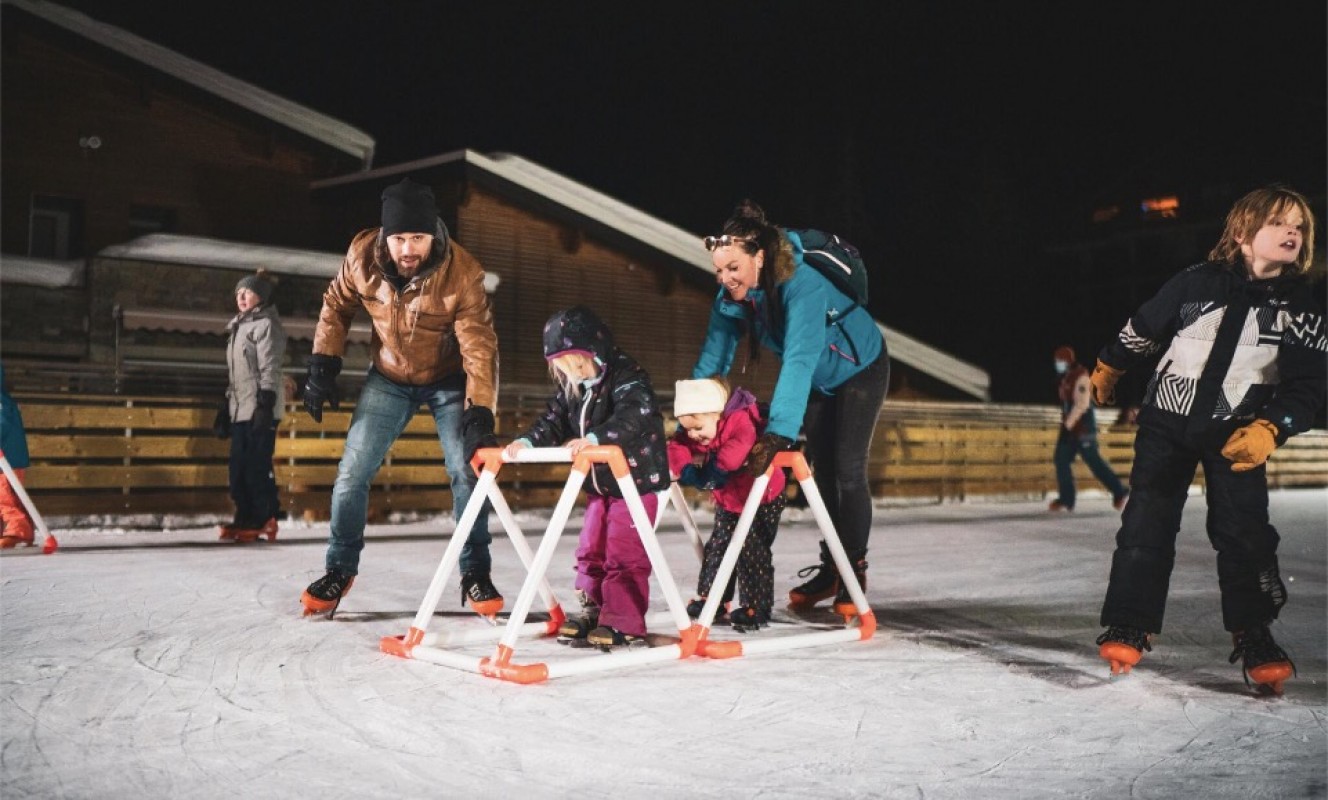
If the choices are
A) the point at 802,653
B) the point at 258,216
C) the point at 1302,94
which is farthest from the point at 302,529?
the point at 1302,94

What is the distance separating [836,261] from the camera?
4.59 meters

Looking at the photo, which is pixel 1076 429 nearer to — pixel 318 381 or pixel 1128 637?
pixel 1128 637

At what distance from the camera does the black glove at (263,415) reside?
6.91 meters

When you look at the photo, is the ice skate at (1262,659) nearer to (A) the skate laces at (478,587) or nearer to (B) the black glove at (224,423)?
(A) the skate laces at (478,587)

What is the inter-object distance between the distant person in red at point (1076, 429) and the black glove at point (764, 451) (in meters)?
8.22

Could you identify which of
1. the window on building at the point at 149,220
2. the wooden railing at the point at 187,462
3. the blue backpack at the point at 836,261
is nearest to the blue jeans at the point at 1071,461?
the wooden railing at the point at 187,462

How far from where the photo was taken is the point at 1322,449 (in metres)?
19.7

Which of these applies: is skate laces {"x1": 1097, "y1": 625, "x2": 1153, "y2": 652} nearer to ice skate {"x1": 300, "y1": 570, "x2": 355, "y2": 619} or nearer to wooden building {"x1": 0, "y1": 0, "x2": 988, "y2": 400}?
ice skate {"x1": 300, "y1": 570, "x2": 355, "y2": 619}

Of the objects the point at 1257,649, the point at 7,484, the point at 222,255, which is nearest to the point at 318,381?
the point at 1257,649

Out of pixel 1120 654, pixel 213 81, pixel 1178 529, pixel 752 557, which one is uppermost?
pixel 213 81

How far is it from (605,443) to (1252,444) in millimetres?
1951

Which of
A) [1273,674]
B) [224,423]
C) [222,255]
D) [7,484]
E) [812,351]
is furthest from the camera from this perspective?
[222,255]

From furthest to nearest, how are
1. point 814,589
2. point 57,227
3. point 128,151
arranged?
point 128,151, point 57,227, point 814,589

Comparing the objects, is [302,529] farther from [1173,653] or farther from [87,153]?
[87,153]
